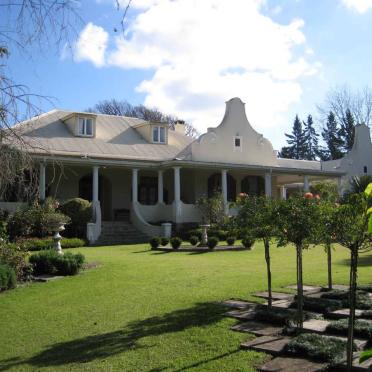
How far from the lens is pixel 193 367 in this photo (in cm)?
546

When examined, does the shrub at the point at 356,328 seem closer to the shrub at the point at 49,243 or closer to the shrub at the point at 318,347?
the shrub at the point at 318,347

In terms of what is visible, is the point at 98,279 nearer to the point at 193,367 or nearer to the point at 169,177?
the point at 193,367

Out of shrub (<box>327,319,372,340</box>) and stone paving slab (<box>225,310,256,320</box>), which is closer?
shrub (<box>327,319,372,340</box>)

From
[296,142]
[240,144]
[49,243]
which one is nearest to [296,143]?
[296,142]

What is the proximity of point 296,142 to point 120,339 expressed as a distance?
3139 inches

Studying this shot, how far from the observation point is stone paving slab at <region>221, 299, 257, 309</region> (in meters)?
8.04

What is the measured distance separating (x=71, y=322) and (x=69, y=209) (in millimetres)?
16553

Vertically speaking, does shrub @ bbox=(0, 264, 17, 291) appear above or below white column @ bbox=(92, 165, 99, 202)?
below

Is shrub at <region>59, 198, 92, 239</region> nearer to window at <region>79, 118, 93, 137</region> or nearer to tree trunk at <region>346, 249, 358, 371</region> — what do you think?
window at <region>79, 118, 93, 137</region>

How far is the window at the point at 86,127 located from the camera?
29016 millimetres

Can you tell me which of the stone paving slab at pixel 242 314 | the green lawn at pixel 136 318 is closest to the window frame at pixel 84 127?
the green lawn at pixel 136 318

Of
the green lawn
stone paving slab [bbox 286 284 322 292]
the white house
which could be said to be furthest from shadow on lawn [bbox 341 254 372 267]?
the white house

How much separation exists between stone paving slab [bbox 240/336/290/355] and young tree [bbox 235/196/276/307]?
1540 millimetres

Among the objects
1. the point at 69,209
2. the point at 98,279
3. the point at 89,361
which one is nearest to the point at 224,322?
the point at 89,361
